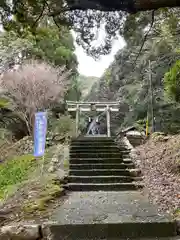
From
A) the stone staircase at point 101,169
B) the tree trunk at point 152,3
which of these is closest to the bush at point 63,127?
the stone staircase at point 101,169

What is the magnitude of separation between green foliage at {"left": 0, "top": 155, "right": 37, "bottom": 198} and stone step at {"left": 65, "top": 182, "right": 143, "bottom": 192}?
123 cm

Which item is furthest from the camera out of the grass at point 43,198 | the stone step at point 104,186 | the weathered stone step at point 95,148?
the weathered stone step at point 95,148

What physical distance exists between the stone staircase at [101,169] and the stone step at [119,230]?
2.38 m

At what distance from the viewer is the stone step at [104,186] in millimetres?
5938

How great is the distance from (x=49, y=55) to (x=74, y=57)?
2.78 metres

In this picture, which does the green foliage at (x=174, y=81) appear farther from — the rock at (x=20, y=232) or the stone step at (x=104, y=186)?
the rock at (x=20, y=232)

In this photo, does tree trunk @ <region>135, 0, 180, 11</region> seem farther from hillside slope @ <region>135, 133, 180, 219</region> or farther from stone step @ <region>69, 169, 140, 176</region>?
stone step @ <region>69, 169, 140, 176</region>

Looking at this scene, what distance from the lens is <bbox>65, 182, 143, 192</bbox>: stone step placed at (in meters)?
5.94

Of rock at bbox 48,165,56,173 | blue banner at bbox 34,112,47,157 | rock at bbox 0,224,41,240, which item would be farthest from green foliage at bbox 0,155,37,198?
rock at bbox 0,224,41,240

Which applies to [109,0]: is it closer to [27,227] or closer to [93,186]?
[27,227]

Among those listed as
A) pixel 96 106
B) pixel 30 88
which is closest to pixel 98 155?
pixel 30 88

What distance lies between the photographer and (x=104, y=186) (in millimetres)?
6047

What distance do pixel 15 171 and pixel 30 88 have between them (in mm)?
6037

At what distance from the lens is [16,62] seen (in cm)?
1409
